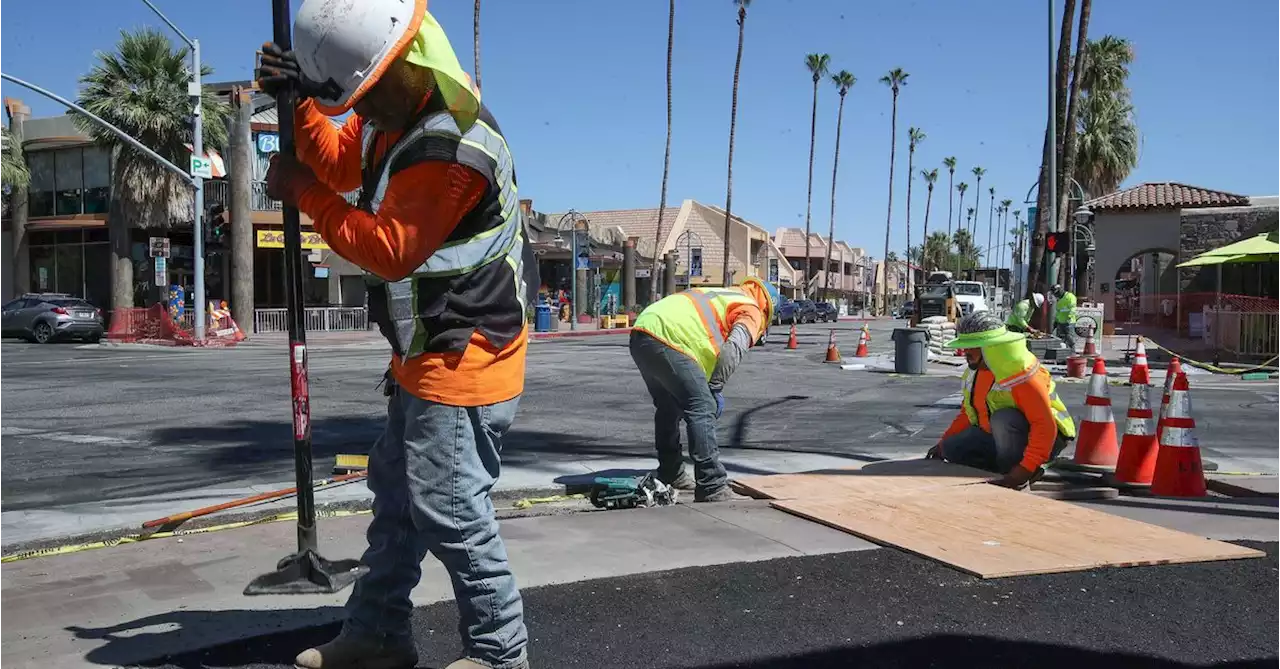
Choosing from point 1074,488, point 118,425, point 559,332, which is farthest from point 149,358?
point 1074,488

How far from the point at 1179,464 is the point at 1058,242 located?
16.1 meters

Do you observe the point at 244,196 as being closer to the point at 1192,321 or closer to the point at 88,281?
the point at 88,281

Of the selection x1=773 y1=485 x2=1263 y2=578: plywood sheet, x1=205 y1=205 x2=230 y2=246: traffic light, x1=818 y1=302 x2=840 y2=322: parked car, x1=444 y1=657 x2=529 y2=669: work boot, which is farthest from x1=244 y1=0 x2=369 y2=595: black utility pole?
x1=818 y1=302 x2=840 y2=322: parked car

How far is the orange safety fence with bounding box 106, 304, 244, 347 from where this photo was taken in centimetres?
2825

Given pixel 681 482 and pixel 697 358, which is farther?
pixel 681 482

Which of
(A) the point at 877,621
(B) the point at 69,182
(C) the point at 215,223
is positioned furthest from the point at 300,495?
(B) the point at 69,182

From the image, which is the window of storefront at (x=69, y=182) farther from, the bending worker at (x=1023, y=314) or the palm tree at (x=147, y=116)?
the bending worker at (x=1023, y=314)

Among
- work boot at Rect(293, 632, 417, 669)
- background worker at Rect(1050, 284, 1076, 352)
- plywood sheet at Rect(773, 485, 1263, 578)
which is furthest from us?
background worker at Rect(1050, 284, 1076, 352)

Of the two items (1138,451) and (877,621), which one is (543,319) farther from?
(877,621)

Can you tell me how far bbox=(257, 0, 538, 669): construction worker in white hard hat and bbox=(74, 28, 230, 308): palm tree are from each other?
A: 1175 inches

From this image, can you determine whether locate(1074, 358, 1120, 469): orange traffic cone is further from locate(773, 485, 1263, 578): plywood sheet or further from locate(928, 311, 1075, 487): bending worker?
locate(773, 485, 1263, 578): plywood sheet

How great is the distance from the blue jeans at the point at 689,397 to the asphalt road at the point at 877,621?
1.46 metres

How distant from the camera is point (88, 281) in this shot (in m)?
36.2

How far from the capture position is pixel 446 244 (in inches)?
108
